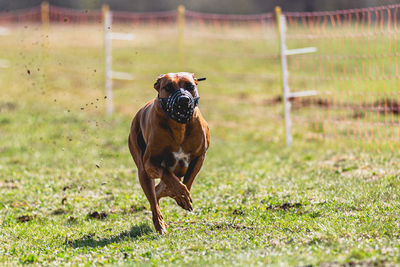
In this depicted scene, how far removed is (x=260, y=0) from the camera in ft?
182

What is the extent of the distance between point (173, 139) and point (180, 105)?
481 mm

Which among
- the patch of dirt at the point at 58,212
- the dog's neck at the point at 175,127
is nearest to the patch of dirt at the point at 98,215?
the patch of dirt at the point at 58,212

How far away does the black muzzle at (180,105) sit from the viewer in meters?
5.91

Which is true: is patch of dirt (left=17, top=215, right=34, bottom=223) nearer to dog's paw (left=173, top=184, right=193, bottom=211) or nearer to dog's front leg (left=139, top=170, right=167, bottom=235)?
dog's front leg (left=139, top=170, right=167, bottom=235)

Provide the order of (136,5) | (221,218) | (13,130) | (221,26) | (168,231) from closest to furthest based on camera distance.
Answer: (168,231), (221,218), (13,130), (221,26), (136,5)

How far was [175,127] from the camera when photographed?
6.23m

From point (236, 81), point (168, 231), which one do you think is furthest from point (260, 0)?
point (168, 231)

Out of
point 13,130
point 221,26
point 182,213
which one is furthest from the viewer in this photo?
point 221,26

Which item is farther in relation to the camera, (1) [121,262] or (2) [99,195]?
(2) [99,195]

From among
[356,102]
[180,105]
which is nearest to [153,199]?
[180,105]

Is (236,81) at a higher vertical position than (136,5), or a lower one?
lower

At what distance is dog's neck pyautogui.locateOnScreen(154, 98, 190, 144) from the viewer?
6217mm

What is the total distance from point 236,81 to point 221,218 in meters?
16.1

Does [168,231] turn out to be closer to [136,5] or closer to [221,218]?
[221,218]
